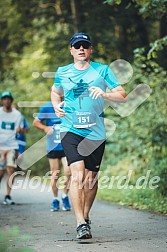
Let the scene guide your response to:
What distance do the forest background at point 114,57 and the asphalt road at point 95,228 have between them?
0.96 meters

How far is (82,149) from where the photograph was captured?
24.5ft

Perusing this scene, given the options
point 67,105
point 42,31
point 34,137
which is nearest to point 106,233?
point 67,105

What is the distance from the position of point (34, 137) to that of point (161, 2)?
1313 cm

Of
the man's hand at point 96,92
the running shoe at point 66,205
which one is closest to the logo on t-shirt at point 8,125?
the running shoe at point 66,205

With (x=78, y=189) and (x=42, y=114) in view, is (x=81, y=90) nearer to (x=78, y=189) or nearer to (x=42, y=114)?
(x=78, y=189)

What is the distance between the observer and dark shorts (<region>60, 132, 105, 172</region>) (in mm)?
7387

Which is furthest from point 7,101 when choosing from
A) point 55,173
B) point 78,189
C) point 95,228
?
point 78,189

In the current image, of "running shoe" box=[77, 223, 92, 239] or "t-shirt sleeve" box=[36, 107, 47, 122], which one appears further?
"t-shirt sleeve" box=[36, 107, 47, 122]

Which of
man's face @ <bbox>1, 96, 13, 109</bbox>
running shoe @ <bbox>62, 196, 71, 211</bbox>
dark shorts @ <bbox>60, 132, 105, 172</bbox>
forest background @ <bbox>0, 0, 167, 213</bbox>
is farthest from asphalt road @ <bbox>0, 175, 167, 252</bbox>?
man's face @ <bbox>1, 96, 13, 109</bbox>

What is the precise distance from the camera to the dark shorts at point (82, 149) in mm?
7387

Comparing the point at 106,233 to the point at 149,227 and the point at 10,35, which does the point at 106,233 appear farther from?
the point at 10,35

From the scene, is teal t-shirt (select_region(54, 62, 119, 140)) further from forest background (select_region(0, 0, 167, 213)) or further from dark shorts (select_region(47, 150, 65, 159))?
dark shorts (select_region(47, 150, 65, 159))

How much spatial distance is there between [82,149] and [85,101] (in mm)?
533

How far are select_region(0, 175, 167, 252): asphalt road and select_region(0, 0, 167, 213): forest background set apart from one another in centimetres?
96
